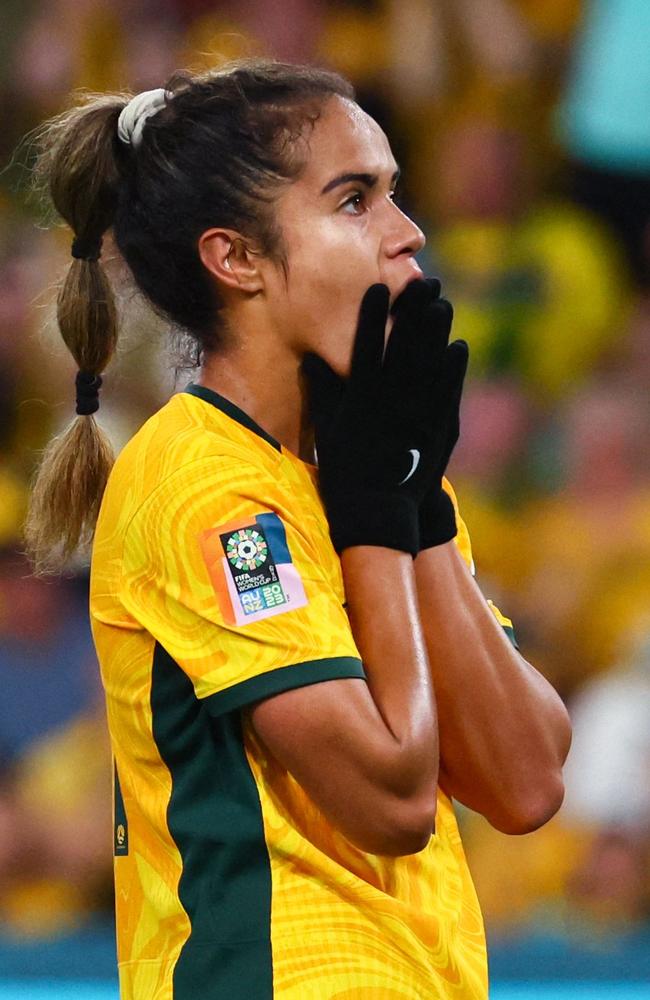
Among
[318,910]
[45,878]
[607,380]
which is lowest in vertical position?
[45,878]

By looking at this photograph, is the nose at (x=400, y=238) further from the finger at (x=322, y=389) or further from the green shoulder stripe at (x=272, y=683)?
the green shoulder stripe at (x=272, y=683)

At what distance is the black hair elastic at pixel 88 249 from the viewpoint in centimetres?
162

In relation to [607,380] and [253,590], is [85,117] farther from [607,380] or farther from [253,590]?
[607,380]

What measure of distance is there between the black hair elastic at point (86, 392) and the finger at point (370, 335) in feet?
1.30

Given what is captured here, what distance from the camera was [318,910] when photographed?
50.0 inches

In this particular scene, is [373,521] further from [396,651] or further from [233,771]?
[233,771]

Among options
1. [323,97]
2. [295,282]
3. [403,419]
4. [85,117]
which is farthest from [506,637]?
[85,117]

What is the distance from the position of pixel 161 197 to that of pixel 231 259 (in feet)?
0.33

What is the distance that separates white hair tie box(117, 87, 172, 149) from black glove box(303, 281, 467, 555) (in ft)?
1.00

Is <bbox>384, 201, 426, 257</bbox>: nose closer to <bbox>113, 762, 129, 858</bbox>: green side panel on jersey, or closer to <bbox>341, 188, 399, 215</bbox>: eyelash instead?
<bbox>341, 188, 399, 215</bbox>: eyelash

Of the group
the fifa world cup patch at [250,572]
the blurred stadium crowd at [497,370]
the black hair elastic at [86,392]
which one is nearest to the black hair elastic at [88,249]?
the black hair elastic at [86,392]

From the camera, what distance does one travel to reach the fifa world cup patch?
127 centimetres

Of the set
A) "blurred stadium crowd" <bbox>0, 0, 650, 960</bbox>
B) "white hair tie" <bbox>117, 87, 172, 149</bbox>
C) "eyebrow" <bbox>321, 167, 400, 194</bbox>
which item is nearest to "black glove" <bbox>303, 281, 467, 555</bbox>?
"eyebrow" <bbox>321, 167, 400, 194</bbox>

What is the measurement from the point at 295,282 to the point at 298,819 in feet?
1.57
